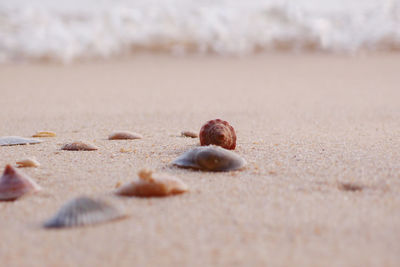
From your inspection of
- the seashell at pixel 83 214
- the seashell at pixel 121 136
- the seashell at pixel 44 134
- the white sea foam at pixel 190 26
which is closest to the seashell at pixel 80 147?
the seashell at pixel 121 136

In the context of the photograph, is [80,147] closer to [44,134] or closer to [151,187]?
[44,134]

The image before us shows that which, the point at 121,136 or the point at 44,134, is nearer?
the point at 121,136

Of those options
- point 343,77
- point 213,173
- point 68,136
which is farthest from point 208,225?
point 343,77

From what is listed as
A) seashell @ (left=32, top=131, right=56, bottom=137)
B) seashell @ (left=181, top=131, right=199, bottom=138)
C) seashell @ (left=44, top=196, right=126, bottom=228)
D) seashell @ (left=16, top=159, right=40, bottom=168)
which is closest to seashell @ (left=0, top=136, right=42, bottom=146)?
seashell @ (left=32, top=131, right=56, bottom=137)

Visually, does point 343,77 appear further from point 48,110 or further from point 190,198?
point 190,198

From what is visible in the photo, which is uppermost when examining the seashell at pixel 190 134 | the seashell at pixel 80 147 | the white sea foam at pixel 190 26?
the white sea foam at pixel 190 26

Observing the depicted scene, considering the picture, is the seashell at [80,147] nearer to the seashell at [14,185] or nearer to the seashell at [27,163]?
the seashell at [27,163]

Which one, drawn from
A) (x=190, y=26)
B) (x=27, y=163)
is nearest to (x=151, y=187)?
(x=27, y=163)
